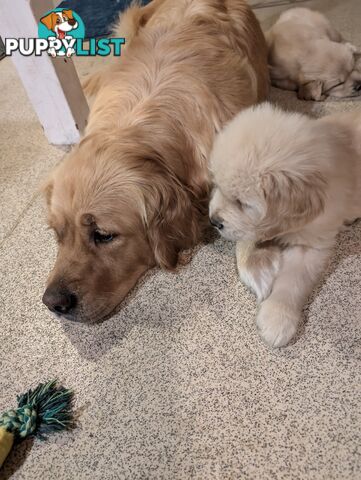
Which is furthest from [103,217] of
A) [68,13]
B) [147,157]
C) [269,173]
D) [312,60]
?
[312,60]

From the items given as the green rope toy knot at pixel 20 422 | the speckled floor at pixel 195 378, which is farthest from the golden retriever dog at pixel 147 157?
the green rope toy knot at pixel 20 422

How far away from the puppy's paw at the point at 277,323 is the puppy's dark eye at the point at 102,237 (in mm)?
455

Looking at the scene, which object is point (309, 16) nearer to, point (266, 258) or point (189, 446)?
point (266, 258)

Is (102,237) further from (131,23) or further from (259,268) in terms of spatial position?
(131,23)

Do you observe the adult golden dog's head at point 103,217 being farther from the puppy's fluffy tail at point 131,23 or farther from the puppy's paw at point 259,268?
the puppy's fluffy tail at point 131,23

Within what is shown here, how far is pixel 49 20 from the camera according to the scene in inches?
58.8

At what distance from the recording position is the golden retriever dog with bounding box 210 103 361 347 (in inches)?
38.3

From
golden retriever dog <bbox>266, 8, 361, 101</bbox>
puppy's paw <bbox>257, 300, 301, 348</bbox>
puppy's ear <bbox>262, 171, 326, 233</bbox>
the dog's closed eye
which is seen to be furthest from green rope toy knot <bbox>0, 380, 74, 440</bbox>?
golden retriever dog <bbox>266, 8, 361, 101</bbox>

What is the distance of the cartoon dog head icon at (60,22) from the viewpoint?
149 cm

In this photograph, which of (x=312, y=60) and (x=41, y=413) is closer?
(x=41, y=413)

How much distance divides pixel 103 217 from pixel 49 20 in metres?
0.91

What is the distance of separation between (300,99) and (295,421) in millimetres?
1355

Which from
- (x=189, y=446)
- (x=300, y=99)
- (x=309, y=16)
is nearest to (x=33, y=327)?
(x=189, y=446)

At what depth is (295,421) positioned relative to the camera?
3.12 ft
